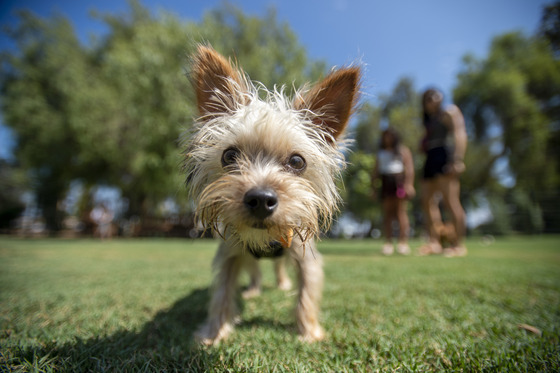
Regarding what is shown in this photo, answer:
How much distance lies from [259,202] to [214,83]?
1.27 metres

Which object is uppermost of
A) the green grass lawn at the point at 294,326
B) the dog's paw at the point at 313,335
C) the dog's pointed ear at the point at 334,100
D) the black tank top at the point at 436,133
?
the black tank top at the point at 436,133

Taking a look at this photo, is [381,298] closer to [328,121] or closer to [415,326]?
[415,326]

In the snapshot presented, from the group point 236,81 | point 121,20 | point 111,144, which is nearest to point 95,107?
point 111,144

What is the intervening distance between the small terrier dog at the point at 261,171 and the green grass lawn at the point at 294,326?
30 cm

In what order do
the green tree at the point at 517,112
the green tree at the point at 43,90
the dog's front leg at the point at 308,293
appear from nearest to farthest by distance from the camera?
the dog's front leg at the point at 308,293 → the green tree at the point at 43,90 → the green tree at the point at 517,112

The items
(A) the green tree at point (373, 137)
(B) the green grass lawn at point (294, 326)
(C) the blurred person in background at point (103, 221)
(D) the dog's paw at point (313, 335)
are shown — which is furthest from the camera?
(A) the green tree at point (373, 137)

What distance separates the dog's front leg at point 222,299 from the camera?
7.27 feet

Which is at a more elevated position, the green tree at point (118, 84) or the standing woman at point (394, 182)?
the green tree at point (118, 84)

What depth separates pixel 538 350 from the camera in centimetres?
167

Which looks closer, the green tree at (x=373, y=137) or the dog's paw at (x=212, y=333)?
the dog's paw at (x=212, y=333)

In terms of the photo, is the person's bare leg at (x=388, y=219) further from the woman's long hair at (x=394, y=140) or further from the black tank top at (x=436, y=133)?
the black tank top at (x=436, y=133)

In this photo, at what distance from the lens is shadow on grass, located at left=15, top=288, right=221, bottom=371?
4.74ft

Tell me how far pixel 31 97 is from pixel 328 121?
29.1 m

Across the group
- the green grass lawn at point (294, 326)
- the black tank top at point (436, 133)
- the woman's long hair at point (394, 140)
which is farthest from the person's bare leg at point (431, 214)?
the green grass lawn at point (294, 326)
